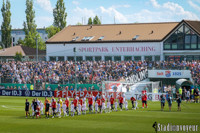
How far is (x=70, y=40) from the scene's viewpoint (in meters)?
80.8

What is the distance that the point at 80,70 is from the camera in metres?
66.2

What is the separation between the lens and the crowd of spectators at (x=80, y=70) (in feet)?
204

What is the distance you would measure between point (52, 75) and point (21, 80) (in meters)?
5.75

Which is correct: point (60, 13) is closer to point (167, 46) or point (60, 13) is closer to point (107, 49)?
point (107, 49)

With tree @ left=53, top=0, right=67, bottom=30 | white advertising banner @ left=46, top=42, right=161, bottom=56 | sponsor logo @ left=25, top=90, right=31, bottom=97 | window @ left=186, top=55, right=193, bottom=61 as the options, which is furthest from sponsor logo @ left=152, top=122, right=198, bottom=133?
Result: tree @ left=53, top=0, right=67, bottom=30

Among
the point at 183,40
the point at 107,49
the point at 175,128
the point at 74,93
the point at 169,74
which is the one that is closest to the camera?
the point at 175,128

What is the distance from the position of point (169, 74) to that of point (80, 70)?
14.9 metres

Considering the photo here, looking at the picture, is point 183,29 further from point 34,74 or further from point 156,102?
point 34,74

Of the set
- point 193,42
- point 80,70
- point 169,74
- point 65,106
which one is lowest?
point 65,106

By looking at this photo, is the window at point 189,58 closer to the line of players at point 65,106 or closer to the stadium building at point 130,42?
the stadium building at point 130,42

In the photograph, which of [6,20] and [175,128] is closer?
[175,128]

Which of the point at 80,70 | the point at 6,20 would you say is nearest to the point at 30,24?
the point at 6,20

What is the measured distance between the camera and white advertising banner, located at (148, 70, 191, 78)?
61.9 metres

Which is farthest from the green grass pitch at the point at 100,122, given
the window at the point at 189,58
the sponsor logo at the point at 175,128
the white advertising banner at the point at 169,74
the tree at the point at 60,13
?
the tree at the point at 60,13
